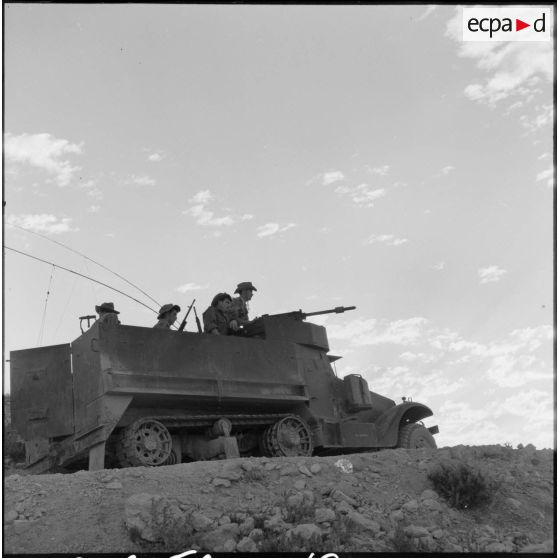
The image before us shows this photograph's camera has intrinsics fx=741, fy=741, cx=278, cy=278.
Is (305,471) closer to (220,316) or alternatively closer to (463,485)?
(463,485)

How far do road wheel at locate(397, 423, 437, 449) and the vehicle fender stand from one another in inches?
7.4

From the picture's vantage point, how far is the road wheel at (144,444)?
9.70 m

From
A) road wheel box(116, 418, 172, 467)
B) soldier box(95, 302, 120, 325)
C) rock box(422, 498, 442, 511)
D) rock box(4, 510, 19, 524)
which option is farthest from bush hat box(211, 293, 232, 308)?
rock box(4, 510, 19, 524)

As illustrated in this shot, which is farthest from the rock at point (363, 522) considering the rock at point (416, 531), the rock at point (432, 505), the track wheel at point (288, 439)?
the track wheel at point (288, 439)

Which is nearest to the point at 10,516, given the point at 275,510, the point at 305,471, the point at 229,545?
the point at 229,545

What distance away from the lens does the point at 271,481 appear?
868 cm

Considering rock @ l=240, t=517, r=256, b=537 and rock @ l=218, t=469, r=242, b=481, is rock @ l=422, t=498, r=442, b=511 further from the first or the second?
rock @ l=240, t=517, r=256, b=537

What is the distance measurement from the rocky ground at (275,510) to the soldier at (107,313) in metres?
2.61

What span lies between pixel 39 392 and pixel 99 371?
1.05 meters

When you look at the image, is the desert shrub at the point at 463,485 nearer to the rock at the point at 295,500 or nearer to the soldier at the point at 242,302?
the rock at the point at 295,500

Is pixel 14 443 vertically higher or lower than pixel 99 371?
lower

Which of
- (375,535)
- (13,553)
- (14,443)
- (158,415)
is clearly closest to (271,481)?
(375,535)

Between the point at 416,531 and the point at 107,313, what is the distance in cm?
558

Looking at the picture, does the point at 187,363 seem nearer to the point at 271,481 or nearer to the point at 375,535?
the point at 271,481
